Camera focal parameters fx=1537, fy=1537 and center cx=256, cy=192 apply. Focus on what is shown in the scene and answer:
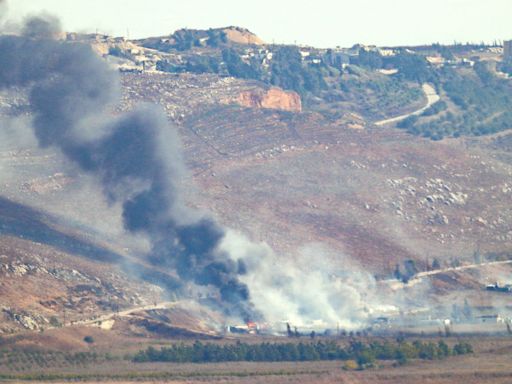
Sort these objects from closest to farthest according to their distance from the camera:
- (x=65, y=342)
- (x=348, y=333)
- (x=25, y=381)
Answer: (x=25, y=381), (x=65, y=342), (x=348, y=333)

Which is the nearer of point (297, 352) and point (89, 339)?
point (297, 352)

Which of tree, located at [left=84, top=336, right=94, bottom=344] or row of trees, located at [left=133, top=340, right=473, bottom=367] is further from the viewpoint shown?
tree, located at [left=84, top=336, right=94, bottom=344]

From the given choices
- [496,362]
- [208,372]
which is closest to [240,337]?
[208,372]

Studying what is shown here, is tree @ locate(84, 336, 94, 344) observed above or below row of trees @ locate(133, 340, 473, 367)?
above

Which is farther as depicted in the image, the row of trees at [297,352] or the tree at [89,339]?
the tree at [89,339]

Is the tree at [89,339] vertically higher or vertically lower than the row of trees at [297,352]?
higher

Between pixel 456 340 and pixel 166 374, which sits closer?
pixel 166 374

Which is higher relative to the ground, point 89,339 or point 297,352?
point 89,339

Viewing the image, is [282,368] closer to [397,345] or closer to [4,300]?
[397,345]
